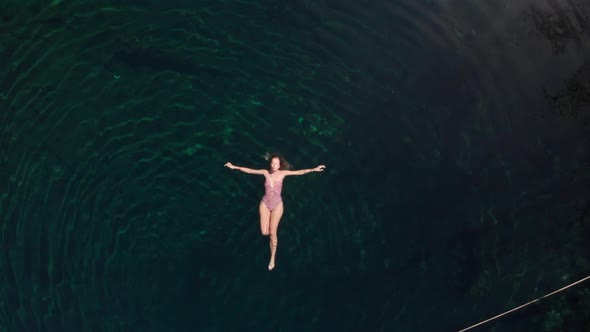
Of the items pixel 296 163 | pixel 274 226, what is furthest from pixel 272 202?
pixel 296 163

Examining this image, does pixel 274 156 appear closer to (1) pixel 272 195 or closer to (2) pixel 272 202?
(1) pixel 272 195

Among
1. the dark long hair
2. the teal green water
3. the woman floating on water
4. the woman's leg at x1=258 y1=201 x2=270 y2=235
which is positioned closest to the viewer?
the woman floating on water

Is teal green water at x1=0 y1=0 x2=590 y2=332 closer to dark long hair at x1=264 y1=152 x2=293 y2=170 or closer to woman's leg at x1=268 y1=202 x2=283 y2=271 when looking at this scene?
dark long hair at x1=264 y1=152 x2=293 y2=170

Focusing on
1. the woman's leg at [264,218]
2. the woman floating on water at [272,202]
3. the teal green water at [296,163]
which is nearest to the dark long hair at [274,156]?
the teal green water at [296,163]

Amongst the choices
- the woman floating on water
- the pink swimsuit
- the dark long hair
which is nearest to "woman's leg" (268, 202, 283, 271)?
the woman floating on water

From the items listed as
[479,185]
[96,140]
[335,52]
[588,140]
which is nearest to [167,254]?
[96,140]

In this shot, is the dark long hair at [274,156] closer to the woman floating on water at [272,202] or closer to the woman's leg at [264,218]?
the woman floating on water at [272,202]
